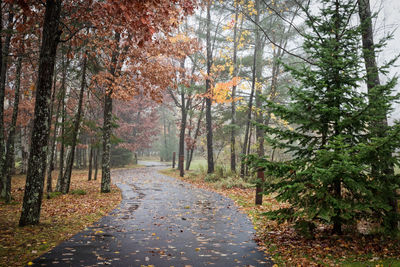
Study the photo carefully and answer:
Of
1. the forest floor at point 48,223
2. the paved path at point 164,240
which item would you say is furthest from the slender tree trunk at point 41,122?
the paved path at point 164,240

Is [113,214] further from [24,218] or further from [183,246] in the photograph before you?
[183,246]

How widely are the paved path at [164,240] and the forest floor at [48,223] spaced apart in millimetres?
320

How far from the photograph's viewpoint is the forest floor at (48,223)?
513cm

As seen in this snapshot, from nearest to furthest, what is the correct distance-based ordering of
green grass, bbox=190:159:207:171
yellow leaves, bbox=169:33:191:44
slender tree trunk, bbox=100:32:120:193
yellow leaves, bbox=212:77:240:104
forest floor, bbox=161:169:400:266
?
forest floor, bbox=161:169:400:266 < slender tree trunk, bbox=100:32:120:193 < yellow leaves, bbox=169:33:191:44 < yellow leaves, bbox=212:77:240:104 < green grass, bbox=190:159:207:171

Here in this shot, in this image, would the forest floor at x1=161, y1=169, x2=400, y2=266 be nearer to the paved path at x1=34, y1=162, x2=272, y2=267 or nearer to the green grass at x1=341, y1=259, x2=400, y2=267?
the green grass at x1=341, y1=259, x2=400, y2=267

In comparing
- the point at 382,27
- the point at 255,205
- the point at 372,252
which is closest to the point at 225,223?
the point at 255,205

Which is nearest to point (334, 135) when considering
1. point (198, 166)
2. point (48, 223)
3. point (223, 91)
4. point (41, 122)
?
point (41, 122)

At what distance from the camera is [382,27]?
300 inches

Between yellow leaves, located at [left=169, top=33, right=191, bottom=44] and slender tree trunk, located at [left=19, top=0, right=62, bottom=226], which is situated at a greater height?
yellow leaves, located at [left=169, top=33, right=191, bottom=44]

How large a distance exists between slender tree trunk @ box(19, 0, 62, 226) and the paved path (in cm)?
158

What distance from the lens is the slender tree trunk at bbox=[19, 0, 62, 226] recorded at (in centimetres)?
680

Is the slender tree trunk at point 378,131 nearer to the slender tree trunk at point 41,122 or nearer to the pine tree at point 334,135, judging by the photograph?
the pine tree at point 334,135

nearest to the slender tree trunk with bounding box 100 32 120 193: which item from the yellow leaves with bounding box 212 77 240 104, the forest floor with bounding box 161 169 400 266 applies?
the yellow leaves with bounding box 212 77 240 104

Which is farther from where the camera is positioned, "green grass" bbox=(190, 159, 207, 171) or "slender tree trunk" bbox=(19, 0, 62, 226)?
"green grass" bbox=(190, 159, 207, 171)
